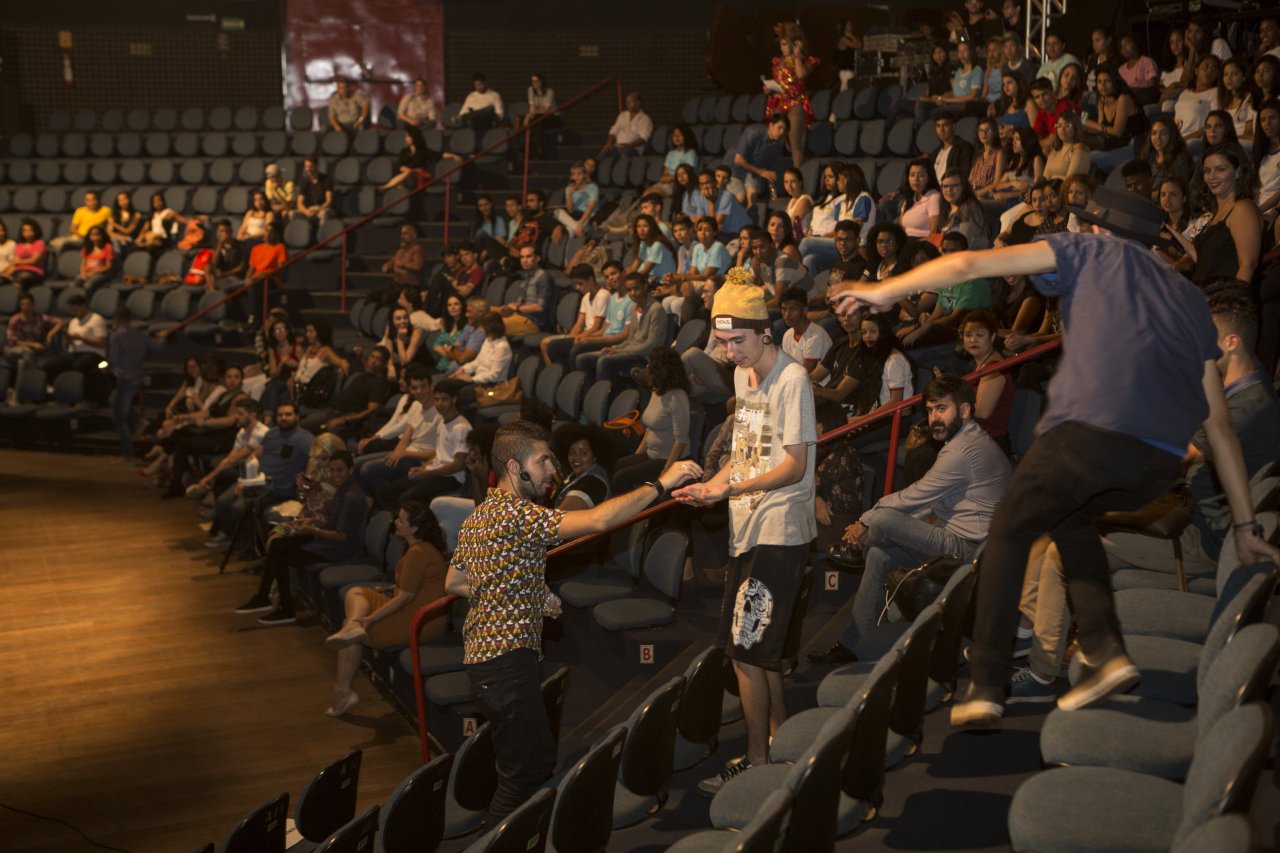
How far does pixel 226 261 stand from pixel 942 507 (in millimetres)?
10726

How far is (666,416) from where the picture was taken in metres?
7.58

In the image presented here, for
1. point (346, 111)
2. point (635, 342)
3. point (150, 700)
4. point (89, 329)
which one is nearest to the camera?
point (150, 700)

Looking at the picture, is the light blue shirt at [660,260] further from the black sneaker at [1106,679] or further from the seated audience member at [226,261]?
the black sneaker at [1106,679]

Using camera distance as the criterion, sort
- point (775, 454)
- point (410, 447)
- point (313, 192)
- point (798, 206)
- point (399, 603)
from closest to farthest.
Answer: point (775, 454) < point (399, 603) < point (410, 447) < point (798, 206) < point (313, 192)

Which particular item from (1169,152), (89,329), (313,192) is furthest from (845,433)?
(313,192)

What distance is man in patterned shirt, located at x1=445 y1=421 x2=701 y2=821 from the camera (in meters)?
3.98

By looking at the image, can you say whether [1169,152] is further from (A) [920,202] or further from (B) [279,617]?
(B) [279,617]

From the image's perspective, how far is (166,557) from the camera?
31.7 ft

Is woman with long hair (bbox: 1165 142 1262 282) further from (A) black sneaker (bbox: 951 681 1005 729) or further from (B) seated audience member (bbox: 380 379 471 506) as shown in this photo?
(B) seated audience member (bbox: 380 379 471 506)

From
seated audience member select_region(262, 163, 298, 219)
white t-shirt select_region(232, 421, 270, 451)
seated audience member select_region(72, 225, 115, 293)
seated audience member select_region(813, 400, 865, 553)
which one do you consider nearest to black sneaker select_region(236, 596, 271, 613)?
white t-shirt select_region(232, 421, 270, 451)

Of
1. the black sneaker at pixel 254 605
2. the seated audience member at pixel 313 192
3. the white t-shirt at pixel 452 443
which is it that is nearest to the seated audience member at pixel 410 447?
the white t-shirt at pixel 452 443

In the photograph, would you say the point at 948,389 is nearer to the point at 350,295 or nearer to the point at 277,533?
the point at 277,533

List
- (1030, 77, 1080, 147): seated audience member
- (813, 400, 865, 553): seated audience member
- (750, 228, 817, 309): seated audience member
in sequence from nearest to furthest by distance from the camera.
Answer: (813, 400, 865, 553): seated audience member → (750, 228, 817, 309): seated audience member → (1030, 77, 1080, 147): seated audience member

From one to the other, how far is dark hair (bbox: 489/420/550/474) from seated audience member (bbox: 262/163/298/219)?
1087cm
